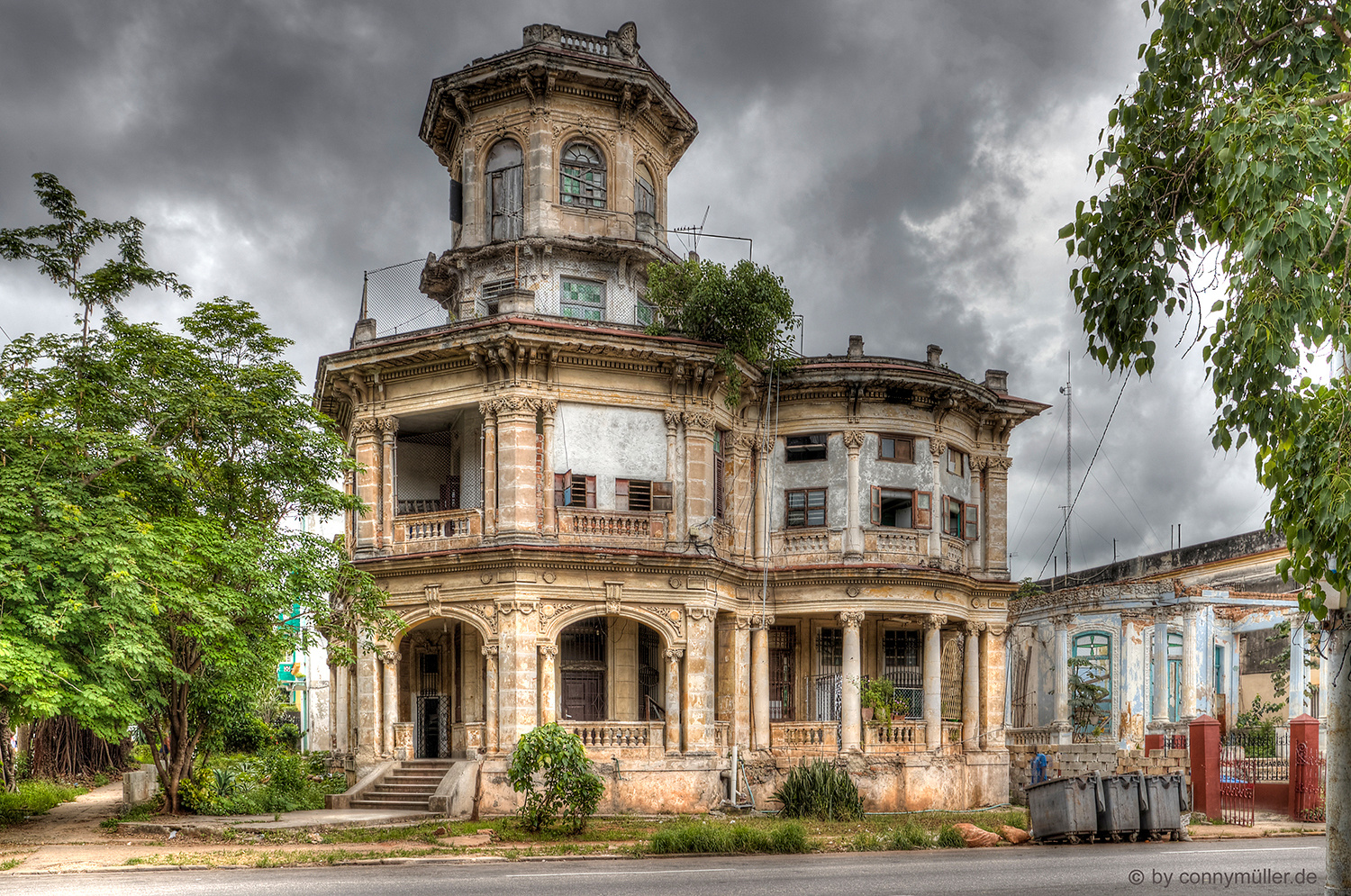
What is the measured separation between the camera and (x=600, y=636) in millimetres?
27297

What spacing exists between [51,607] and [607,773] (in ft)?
36.3

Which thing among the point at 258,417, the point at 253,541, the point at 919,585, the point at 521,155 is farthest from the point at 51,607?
the point at 919,585

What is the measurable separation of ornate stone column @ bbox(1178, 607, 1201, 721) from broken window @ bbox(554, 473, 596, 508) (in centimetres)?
2047

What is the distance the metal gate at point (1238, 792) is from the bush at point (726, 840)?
1047 cm

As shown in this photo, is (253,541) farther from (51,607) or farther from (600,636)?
(600,636)

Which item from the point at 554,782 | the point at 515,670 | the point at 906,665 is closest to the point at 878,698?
the point at 906,665

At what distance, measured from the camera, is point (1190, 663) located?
36.8 meters

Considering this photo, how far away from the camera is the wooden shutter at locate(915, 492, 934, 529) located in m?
29.0

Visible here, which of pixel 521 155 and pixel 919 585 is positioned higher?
pixel 521 155

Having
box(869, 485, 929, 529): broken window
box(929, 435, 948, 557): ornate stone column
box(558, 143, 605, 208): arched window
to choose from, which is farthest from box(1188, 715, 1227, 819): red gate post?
box(558, 143, 605, 208): arched window

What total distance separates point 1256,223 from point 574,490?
19.5 meters

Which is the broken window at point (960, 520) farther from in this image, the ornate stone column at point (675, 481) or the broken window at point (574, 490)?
the broken window at point (574, 490)

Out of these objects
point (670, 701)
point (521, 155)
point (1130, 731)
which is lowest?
point (1130, 731)

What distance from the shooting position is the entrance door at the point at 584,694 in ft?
88.0
